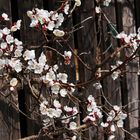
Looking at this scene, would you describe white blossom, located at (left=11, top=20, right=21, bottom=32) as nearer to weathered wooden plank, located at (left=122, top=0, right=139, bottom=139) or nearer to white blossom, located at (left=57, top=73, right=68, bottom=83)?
white blossom, located at (left=57, top=73, right=68, bottom=83)

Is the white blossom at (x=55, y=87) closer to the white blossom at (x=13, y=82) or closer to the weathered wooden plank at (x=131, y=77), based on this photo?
the white blossom at (x=13, y=82)

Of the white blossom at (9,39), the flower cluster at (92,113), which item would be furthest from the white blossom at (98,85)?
the white blossom at (9,39)

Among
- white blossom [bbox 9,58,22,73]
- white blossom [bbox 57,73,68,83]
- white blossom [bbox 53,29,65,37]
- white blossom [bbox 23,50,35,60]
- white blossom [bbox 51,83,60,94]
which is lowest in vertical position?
white blossom [bbox 51,83,60,94]

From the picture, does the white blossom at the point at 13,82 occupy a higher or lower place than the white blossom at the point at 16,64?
lower

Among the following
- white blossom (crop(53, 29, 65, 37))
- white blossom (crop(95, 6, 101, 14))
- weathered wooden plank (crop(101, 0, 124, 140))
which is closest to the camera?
white blossom (crop(53, 29, 65, 37))

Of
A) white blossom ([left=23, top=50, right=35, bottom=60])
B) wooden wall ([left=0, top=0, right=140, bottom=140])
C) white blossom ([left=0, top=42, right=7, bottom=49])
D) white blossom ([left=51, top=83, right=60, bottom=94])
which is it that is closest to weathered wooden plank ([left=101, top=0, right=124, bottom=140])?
wooden wall ([left=0, top=0, right=140, bottom=140])

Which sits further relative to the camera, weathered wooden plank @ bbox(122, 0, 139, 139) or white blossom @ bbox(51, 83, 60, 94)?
weathered wooden plank @ bbox(122, 0, 139, 139)

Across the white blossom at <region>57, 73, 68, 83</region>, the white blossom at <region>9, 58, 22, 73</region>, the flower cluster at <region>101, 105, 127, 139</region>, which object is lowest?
the flower cluster at <region>101, 105, 127, 139</region>

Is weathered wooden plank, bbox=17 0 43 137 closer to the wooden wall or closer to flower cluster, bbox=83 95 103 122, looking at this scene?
the wooden wall

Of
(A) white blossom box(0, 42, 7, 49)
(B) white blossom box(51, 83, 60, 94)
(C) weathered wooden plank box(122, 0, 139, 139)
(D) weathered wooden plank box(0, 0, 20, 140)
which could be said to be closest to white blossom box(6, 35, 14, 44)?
(A) white blossom box(0, 42, 7, 49)

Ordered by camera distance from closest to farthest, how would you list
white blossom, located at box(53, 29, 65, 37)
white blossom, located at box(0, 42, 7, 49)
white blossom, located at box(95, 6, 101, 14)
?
white blossom, located at box(0, 42, 7, 49) → white blossom, located at box(53, 29, 65, 37) → white blossom, located at box(95, 6, 101, 14)

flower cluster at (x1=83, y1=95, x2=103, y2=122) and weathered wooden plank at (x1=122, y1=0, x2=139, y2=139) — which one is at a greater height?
weathered wooden plank at (x1=122, y1=0, x2=139, y2=139)

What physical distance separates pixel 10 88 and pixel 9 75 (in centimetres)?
7

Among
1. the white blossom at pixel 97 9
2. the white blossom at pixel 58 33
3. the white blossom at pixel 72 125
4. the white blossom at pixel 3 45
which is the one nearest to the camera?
the white blossom at pixel 3 45
